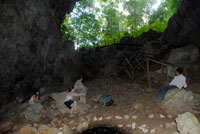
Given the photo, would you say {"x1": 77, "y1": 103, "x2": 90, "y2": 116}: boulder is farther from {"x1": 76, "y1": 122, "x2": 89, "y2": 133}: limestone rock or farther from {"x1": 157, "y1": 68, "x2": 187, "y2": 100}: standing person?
{"x1": 157, "y1": 68, "x2": 187, "y2": 100}: standing person

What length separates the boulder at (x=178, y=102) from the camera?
6.34 metres

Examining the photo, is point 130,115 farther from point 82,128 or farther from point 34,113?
point 34,113

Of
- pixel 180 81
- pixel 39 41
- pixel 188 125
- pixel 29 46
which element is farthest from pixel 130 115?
pixel 39 41

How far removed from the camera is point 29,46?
35.0 feet

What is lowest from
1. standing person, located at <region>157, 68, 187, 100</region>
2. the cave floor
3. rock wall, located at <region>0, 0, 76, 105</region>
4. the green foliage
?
the cave floor

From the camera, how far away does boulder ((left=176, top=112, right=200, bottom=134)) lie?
4240 mm

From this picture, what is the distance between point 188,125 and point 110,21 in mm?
26776

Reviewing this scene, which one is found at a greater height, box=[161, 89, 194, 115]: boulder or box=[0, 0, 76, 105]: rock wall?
box=[0, 0, 76, 105]: rock wall

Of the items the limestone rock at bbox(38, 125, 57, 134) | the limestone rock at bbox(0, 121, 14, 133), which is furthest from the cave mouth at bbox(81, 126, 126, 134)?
the limestone rock at bbox(0, 121, 14, 133)

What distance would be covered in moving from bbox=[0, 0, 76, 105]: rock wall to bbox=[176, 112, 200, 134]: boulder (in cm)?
926

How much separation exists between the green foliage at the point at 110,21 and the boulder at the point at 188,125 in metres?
17.5

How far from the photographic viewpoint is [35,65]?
11234 mm

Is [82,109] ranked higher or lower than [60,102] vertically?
lower

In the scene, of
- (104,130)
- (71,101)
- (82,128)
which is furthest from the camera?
(71,101)
